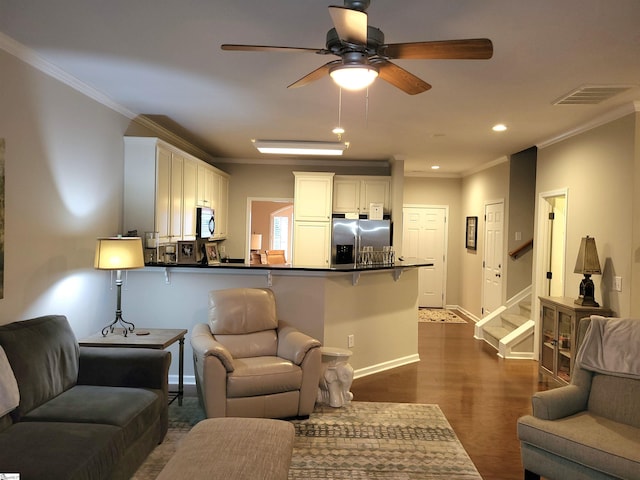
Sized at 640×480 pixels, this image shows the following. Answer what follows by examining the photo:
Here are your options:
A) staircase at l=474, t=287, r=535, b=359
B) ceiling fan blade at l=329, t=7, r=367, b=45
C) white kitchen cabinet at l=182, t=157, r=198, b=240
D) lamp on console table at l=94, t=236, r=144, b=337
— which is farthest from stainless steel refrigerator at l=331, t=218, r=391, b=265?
ceiling fan blade at l=329, t=7, r=367, b=45

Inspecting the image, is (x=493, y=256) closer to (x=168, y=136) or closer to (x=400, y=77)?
(x=168, y=136)

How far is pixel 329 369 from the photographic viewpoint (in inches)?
158

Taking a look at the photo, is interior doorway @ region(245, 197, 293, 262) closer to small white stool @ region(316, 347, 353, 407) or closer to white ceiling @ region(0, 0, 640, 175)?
white ceiling @ region(0, 0, 640, 175)

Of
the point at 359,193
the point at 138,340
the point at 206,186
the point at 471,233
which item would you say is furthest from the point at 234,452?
the point at 471,233

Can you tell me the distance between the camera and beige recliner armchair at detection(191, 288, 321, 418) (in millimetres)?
3330

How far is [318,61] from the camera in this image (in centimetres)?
317

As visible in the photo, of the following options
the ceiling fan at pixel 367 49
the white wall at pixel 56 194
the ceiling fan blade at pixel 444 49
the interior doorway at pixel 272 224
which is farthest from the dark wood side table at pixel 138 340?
the interior doorway at pixel 272 224

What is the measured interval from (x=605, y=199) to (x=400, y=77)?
305 cm

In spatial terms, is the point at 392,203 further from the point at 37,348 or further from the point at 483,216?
the point at 37,348

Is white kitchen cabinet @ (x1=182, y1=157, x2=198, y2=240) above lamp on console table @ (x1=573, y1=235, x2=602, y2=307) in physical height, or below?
above

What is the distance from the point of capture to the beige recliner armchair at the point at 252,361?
3.33m

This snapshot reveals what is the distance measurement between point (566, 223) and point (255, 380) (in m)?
3.77

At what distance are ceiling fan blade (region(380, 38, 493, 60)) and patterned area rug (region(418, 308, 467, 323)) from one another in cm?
634

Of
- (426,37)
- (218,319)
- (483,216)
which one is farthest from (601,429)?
(483,216)
